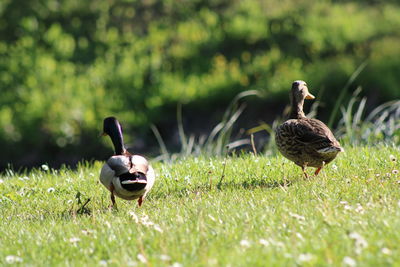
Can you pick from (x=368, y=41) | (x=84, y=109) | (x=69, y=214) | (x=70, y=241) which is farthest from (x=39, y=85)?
(x=70, y=241)

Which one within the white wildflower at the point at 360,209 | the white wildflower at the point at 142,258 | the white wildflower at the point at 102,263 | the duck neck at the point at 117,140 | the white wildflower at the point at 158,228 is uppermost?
the duck neck at the point at 117,140

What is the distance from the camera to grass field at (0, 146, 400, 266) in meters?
4.32

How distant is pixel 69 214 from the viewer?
612 cm

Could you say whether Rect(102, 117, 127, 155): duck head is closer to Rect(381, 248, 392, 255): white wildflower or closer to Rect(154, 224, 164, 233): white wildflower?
Rect(154, 224, 164, 233): white wildflower

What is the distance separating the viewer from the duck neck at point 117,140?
259 inches

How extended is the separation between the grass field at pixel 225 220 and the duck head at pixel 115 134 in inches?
21.6

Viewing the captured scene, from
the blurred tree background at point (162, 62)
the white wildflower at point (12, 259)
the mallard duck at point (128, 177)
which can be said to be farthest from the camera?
the blurred tree background at point (162, 62)

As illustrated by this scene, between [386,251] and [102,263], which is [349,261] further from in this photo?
[102,263]

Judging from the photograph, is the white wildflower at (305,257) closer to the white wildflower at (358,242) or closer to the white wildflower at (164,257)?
the white wildflower at (358,242)


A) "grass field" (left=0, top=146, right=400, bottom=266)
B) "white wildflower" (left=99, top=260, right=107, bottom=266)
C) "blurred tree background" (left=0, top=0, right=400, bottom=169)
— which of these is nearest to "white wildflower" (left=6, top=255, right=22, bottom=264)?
"grass field" (left=0, top=146, right=400, bottom=266)

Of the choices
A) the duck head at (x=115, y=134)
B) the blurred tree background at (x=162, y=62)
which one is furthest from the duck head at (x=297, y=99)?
the blurred tree background at (x=162, y=62)

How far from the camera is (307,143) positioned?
654 cm

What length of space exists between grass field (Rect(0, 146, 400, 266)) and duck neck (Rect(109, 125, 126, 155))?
0.53 m

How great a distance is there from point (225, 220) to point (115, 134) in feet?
6.59
